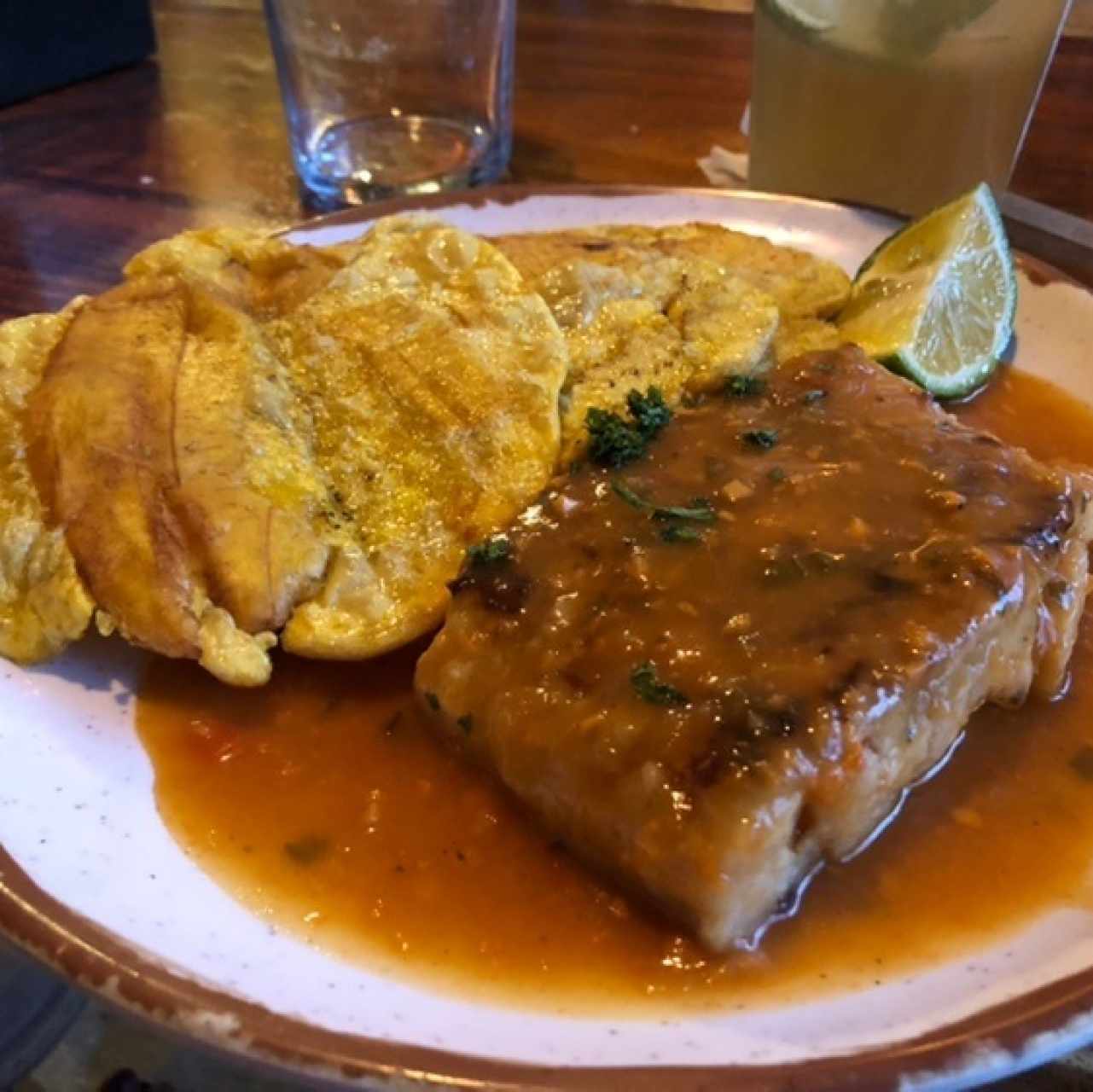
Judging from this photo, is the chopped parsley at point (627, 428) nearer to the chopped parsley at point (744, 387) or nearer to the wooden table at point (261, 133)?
the chopped parsley at point (744, 387)

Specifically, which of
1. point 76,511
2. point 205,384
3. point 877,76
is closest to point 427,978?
point 76,511

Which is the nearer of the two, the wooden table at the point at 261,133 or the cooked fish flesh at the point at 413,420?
the cooked fish flesh at the point at 413,420

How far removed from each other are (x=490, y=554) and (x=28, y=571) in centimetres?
73

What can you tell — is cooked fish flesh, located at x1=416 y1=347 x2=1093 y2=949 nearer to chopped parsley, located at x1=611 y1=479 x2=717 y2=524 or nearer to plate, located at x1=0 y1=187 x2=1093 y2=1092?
chopped parsley, located at x1=611 y1=479 x2=717 y2=524

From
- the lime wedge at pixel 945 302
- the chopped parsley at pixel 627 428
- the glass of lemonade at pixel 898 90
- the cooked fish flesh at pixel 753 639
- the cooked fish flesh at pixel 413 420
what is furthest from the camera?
the glass of lemonade at pixel 898 90

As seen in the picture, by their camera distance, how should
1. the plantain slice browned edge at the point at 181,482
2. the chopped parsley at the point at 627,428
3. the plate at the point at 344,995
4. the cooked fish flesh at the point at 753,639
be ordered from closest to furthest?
the plate at the point at 344,995 < the cooked fish flesh at the point at 753,639 < the plantain slice browned edge at the point at 181,482 < the chopped parsley at the point at 627,428

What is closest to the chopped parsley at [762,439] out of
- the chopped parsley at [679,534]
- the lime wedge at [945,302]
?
the chopped parsley at [679,534]

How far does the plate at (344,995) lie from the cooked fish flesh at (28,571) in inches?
2.9

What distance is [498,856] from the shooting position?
5.26 ft

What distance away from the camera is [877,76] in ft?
9.20

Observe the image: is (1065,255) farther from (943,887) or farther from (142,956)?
(142,956)

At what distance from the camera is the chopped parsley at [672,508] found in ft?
5.74

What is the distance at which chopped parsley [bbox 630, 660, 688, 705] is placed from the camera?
1487 millimetres

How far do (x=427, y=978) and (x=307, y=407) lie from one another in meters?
1.01
